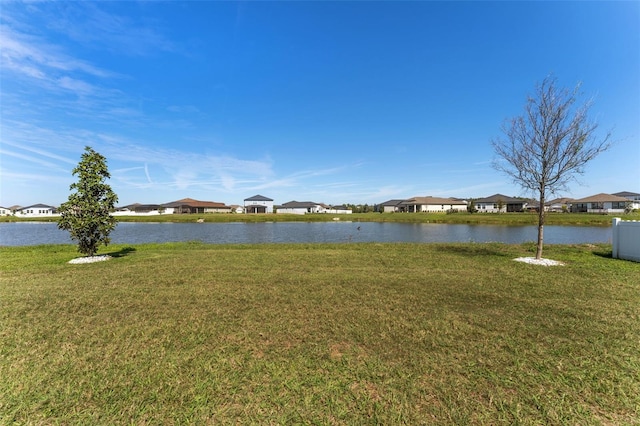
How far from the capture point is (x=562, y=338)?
178 inches

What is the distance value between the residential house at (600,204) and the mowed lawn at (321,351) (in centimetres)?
8681

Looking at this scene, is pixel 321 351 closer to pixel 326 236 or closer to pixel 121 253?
pixel 121 253

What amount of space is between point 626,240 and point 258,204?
9748 cm

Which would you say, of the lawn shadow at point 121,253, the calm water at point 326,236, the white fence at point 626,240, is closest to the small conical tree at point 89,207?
the lawn shadow at point 121,253

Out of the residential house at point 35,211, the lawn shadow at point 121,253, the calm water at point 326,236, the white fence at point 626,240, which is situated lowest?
the calm water at point 326,236

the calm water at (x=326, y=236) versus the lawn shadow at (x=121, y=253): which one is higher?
the lawn shadow at (x=121, y=253)

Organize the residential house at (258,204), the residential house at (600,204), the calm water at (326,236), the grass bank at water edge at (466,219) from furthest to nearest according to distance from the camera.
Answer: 1. the residential house at (258,204)
2. the residential house at (600,204)
3. the grass bank at water edge at (466,219)
4. the calm water at (326,236)

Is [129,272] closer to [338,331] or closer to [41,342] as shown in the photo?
[41,342]

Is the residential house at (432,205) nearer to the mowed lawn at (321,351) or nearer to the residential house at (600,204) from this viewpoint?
the residential house at (600,204)

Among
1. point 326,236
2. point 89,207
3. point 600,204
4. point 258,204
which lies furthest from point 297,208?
point 89,207

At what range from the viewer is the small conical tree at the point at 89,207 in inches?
478

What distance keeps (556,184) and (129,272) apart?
16.8m

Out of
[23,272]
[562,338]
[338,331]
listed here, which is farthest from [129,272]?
[562,338]

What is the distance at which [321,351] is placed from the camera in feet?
13.5
